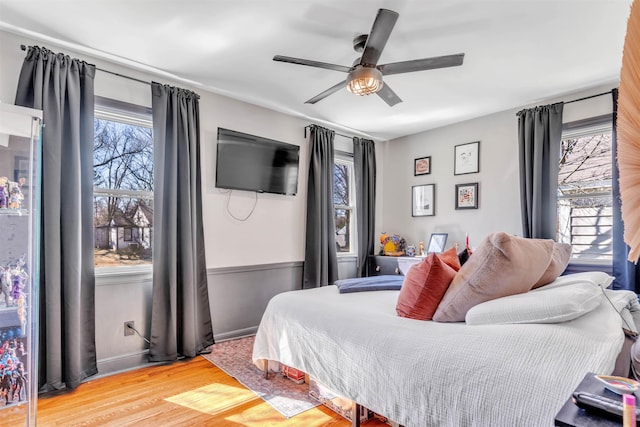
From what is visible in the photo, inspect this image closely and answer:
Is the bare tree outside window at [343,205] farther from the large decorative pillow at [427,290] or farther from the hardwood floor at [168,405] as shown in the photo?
the large decorative pillow at [427,290]

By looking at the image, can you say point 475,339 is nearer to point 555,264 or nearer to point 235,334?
point 555,264

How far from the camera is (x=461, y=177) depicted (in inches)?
167

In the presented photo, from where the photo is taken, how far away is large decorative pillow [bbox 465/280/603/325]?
1474mm

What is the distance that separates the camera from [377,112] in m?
3.95

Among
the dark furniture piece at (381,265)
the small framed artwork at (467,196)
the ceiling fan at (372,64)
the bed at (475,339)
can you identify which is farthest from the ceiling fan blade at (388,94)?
the dark furniture piece at (381,265)

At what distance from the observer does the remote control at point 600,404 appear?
763mm

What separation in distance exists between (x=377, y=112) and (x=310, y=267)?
6.23 feet

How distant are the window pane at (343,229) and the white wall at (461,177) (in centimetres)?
48

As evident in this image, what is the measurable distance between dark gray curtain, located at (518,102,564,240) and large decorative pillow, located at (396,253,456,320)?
2033mm

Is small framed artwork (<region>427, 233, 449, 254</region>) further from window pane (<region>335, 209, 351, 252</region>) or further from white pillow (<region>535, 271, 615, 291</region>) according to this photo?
white pillow (<region>535, 271, 615, 291</region>)

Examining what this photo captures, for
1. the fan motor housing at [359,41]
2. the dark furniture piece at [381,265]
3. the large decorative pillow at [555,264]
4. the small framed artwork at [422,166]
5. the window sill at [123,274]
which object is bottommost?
the dark furniture piece at [381,265]

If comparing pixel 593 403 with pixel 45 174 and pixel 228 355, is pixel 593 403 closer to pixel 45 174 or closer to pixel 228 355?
pixel 228 355

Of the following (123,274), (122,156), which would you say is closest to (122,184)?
(122,156)

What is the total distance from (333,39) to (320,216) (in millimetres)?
2066
